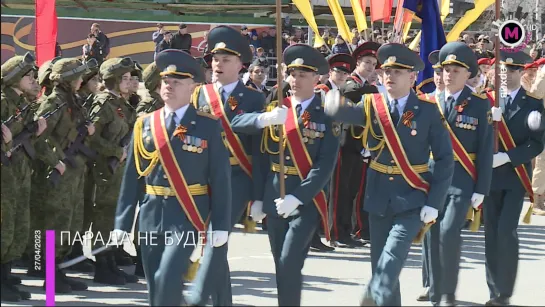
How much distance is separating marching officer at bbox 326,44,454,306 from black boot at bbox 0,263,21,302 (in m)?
3.04

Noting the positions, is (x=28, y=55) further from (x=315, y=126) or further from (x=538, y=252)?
(x=538, y=252)

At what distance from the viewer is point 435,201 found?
27.6 feet

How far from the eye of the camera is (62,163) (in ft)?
32.7

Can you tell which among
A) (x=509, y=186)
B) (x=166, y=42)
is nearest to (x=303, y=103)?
(x=509, y=186)

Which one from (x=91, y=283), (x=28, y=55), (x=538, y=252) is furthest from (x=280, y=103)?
(x=538, y=252)

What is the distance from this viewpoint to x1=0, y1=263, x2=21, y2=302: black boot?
9.47m

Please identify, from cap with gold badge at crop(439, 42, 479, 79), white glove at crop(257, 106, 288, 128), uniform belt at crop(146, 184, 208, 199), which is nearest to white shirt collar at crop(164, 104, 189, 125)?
uniform belt at crop(146, 184, 208, 199)

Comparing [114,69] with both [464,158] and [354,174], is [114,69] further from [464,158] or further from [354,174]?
[354,174]

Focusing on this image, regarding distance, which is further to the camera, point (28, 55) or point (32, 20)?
point (32, 20)

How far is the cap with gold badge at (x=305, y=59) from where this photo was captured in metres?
8.83

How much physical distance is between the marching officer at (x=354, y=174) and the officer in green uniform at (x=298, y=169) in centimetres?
458

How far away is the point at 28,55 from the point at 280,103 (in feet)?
8.08

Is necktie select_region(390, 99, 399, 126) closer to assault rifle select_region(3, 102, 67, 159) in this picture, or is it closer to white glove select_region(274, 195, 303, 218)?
white glove select_region(274, 195, 303, 218)

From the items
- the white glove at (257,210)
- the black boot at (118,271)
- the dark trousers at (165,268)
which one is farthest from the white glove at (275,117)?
the black boot at (118,271)
